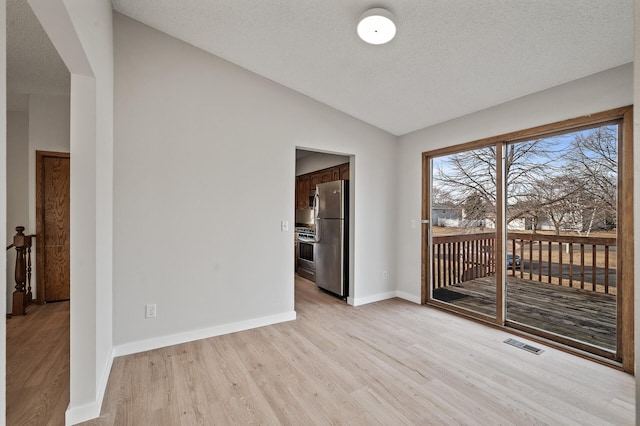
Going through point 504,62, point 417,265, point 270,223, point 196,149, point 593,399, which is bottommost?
point 593,399

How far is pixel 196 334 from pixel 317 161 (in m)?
3.51

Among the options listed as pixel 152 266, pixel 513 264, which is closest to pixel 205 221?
pixel 152 266

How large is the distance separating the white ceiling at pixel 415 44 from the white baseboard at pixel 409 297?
238 cm

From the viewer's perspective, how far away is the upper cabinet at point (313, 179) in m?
4.70

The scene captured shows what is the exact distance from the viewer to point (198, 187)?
9.61 feet

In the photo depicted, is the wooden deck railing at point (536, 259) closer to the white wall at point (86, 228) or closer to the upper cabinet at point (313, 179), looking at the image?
the upper cabinet at point (313, 179)

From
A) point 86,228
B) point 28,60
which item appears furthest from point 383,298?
point 28,60

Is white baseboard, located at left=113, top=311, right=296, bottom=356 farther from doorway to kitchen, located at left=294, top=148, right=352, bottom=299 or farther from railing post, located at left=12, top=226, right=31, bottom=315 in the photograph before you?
railing post, located at left=12, top=226, right=31, bottom=315

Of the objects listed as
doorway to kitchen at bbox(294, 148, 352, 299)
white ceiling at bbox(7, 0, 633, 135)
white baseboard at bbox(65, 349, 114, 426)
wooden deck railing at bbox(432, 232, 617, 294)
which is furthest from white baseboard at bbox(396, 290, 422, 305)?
white baseboard at bbox(65, 349, 114, 426)

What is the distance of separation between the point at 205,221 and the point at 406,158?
2794mm

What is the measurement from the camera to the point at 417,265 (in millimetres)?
4090

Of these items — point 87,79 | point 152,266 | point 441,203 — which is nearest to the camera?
point 87,79

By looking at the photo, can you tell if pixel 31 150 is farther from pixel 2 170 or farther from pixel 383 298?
pixel 383 298

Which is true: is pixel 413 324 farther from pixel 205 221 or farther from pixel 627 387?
pixel 205 221
